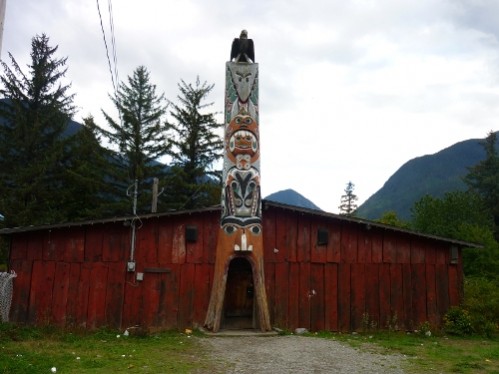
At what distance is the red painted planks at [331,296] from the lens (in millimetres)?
15406

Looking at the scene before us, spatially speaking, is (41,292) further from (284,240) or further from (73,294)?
(284,240)

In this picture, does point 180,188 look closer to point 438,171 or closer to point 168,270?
point 168,270

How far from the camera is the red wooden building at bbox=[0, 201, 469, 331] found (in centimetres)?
1428

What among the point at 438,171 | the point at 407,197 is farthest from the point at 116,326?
the point at 438,171

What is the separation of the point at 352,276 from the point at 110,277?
7.80 metres

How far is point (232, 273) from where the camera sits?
15.3 m

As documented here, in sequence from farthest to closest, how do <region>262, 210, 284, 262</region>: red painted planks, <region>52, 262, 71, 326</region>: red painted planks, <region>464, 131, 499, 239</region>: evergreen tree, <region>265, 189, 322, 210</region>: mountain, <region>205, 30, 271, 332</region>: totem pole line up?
<region>265, 189, 322, 210</region>: mountain
<region>464, 131, 499, 239</region>: evergreen tree
<region>262, 210, 284, 262</region>: red painted planks
<region>52, 262, 71, 326</region>: red painted planks
<region>205, 30, 271, 332</region>: totem pole

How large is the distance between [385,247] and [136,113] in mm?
25478

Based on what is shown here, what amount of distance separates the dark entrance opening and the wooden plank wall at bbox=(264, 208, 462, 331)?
0.71 meters

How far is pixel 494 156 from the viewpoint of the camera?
151 feet

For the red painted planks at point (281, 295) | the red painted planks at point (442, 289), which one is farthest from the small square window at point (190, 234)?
the red painted planks at point (442, 289)

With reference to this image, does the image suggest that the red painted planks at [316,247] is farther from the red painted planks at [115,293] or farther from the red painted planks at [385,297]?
the red painted planks at [115,293]

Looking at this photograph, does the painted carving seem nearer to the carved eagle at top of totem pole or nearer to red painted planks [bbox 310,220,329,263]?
the carved eagle at top of totem pole

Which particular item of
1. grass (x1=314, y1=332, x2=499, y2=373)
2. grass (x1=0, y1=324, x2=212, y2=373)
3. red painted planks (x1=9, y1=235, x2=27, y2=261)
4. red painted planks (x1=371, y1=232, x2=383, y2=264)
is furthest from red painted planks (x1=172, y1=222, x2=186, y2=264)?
red painted planks (x1=371, y1=232, x2=383, y2=264)
